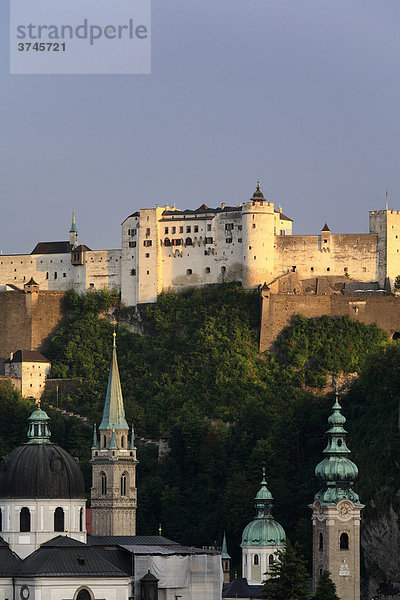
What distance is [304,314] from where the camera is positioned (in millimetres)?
156750

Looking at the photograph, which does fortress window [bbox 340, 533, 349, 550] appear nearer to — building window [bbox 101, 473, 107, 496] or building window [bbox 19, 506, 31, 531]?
building window [bbox 19, 506, 31, 531]

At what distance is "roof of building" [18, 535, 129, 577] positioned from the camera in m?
110

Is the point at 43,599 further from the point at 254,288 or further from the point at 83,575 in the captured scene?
Answer: the point at 254,288

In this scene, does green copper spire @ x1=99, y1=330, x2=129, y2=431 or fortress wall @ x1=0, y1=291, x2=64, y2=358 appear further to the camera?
fortress wall @ x1=0, y1=291, x2=64, y2=358

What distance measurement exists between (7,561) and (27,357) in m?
46.5

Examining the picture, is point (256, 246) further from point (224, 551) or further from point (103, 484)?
point (224, 551)

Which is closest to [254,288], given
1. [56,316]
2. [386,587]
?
[56,316]

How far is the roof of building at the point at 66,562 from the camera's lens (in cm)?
11044

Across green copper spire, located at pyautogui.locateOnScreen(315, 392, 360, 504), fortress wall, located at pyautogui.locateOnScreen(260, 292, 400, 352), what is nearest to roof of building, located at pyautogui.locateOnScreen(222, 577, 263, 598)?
green copper spire, located at pyautogui.locateOnScreen(315, 392, 360, 504)

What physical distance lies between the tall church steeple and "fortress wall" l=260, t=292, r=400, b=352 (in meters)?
20.5

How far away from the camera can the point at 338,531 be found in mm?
120250

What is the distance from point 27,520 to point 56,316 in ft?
155

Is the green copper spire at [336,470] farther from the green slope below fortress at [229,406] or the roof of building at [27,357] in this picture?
the roof of building at [27,357]

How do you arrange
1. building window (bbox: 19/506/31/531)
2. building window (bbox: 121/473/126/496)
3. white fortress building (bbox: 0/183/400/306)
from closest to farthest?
1. building window (bbox: 19/506/31/531)
2. building window (bbox: 121/473/126/496)
3. white fortress building (bbox: 0/183/400/306)
